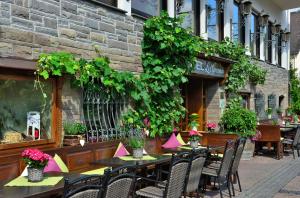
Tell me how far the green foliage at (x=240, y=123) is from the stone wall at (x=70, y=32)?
4026mm


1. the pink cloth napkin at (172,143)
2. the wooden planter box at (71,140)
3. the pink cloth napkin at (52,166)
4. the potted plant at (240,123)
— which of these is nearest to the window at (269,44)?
the potted plant at (240,123)

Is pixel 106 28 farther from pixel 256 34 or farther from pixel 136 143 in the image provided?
pixel 256 34

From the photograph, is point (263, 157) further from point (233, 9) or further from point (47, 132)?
point (47, 132)

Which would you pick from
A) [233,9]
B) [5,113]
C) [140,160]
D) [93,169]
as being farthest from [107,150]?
[233,9]

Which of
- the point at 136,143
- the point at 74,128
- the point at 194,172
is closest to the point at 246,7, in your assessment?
the point at 136,143

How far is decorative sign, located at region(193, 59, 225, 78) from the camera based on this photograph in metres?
9.98

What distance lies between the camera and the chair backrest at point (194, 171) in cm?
543

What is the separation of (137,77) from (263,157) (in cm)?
594

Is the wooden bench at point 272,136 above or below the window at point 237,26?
below

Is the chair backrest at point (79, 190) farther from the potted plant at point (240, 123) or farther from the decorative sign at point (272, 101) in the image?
the decorative sign at point (272, 101)

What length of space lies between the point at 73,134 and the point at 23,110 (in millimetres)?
812

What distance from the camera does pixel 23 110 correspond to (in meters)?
5.76

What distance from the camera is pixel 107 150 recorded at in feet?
22.1

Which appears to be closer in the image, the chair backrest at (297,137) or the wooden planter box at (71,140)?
the wooden planter box at (71,140)
